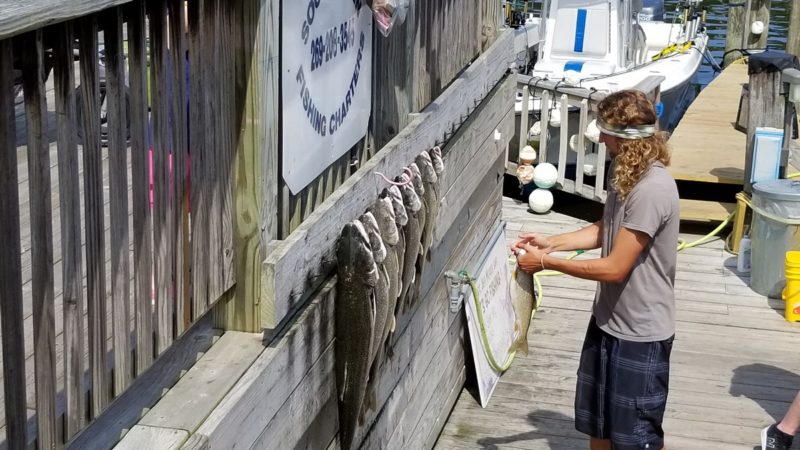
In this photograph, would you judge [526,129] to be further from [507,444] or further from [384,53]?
[384,53]

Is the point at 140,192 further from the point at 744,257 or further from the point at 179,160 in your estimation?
the point at 744,257

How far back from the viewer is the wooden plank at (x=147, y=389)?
2492 millimetres

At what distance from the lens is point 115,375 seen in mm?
A: 2533

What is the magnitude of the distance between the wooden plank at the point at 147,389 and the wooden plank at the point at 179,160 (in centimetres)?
9

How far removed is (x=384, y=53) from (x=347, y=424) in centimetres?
151

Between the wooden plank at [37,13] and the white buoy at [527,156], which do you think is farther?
the white buoy at [527,156]

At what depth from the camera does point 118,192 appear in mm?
2422

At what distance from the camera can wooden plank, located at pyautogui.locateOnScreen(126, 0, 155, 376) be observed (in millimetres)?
2445

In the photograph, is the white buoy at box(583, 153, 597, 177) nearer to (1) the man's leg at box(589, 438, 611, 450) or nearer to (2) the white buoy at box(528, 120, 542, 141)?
(2) the white buoy at box(528, 120, 542, 141)

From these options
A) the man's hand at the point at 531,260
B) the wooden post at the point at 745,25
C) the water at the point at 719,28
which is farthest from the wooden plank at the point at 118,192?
the water at the point at 719,28

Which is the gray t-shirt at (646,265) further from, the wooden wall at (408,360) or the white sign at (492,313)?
the white sign at (492,313)

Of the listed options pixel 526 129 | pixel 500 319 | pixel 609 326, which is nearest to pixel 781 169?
pixel 526 129

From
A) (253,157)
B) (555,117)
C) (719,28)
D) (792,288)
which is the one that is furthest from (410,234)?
(719,28)

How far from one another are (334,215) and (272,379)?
74cm
